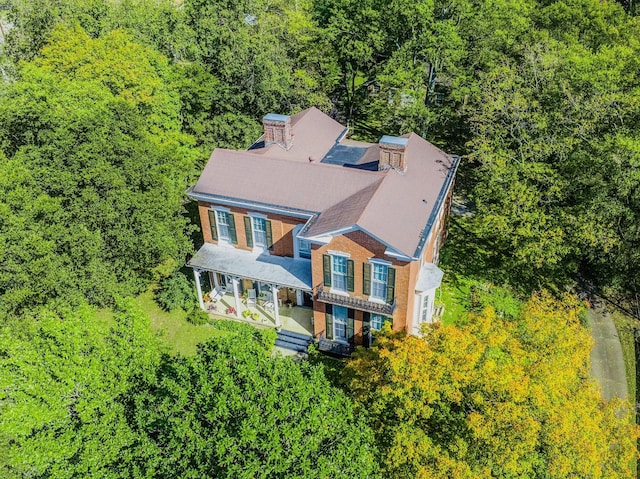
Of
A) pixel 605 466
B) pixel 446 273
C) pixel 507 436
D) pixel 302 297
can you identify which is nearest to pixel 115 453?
pixel 507 436

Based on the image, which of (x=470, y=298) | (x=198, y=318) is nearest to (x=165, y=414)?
(x=198, y=318)

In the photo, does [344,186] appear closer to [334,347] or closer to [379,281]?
[379,281]

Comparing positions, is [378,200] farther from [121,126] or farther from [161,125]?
[161,125]

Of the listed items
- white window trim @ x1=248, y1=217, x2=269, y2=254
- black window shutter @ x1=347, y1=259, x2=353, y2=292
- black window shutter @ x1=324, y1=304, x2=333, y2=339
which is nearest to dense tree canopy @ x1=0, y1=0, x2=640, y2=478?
white window trim @ x1=248, y1=217, x2=269, y2=254

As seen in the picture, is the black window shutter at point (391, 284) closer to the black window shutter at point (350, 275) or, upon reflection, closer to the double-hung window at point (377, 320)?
the double-hung window at point (377, 320)

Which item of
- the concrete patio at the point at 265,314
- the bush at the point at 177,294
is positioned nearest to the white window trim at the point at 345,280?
the concrete patio at the point at 265,314

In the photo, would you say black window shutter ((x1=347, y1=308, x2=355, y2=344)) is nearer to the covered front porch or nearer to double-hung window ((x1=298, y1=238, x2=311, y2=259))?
the covered front porch
